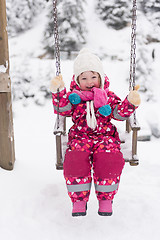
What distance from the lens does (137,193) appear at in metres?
3.28

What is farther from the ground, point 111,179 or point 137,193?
point 111,179

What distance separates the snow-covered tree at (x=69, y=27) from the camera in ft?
28.7

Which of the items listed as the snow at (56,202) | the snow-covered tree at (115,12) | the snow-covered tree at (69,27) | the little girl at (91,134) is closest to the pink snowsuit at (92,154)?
the little girl at (91,134)

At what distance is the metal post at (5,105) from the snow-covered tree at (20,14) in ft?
24.6

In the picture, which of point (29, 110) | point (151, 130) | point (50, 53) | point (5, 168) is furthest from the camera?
point (50, 53)

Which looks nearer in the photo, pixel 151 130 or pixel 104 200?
pixel 104 200

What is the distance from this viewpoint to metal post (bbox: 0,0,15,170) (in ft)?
10.4

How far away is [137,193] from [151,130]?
112 inches

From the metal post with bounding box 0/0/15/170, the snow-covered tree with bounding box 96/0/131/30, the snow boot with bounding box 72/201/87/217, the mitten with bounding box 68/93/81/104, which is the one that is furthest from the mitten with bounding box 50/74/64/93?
the snow-covered tree with bounding box 96/0/131/30

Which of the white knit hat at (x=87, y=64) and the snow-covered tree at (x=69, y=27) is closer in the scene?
the white knit hat at (x=87, y=64)

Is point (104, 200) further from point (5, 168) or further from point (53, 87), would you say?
point (5, 168)

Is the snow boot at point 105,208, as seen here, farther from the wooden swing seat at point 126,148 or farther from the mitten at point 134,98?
the mitten at point 134,98

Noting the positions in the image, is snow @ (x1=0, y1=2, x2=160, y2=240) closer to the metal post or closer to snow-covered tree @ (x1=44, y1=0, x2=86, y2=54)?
the metal post

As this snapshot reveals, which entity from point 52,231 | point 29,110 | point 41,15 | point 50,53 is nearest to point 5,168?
point 52,231
